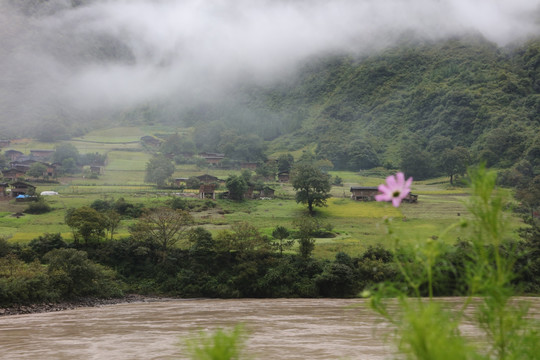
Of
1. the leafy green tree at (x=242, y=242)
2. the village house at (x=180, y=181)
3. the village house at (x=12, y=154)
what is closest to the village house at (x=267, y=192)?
the village house at (x=180, y=181)

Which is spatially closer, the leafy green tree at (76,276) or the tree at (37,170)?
the leafy green tree at (76,276)

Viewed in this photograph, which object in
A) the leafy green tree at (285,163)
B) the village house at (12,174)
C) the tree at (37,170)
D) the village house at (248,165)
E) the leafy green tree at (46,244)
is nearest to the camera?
the leafy green tree at (46,244)

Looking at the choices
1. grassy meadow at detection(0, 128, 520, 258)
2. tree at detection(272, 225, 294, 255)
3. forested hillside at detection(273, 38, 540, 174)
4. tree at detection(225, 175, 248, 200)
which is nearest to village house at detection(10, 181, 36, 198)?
grassy meadow at detection(0, 128, 520, 258)

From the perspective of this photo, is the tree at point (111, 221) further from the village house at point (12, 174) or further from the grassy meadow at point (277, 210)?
the village house at point (12, 174)

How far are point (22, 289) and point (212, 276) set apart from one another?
11.7 metres

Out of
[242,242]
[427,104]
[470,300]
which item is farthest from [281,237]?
[427,104]

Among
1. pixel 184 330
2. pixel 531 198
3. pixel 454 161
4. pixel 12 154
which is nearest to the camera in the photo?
pixel 184 330

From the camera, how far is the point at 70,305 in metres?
27.8

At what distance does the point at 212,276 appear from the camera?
32938 mm

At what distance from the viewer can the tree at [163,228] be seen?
114ft

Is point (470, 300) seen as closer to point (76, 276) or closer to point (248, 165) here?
point (76, 276)

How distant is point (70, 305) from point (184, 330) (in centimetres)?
1159

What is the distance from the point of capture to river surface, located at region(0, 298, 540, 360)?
14664 mm

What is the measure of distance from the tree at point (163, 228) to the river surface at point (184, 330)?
21.2 ft
